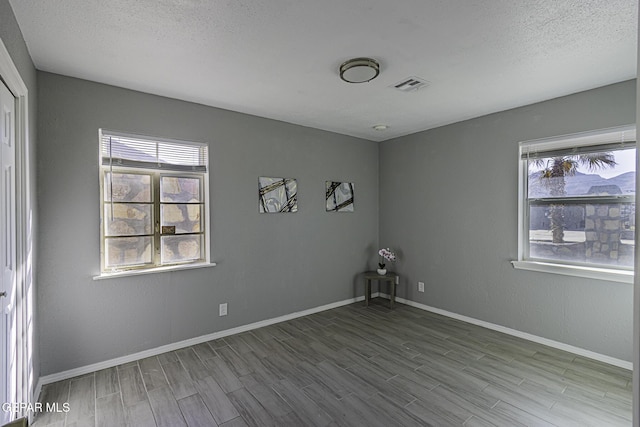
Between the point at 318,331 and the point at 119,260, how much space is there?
215 cm

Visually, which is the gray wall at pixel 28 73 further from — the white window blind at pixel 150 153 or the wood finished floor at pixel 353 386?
the wood finished floor at pixel 353 386

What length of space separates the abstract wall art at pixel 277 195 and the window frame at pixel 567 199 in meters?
2.58

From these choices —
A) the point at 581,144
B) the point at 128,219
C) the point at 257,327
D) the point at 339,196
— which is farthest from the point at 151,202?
the point at 581,144

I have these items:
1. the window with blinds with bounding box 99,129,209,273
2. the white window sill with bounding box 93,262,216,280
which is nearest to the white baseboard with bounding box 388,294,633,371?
the white window sill with bounding box 93,262,216,280

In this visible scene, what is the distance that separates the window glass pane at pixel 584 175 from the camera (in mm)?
2736

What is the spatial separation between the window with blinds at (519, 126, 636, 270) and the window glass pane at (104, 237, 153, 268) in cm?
Answer: 389

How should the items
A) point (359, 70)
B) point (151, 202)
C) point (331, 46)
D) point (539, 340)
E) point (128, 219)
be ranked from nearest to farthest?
point (331, 46), point (359, 70), point (128, 219), point (151, 202), point (539, 340)

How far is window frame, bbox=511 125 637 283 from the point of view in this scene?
2703 mm

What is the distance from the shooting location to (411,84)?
8.78 ft

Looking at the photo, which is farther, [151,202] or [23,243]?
[151,202]

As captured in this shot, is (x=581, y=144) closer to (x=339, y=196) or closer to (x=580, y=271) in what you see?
(x=580, y=271)

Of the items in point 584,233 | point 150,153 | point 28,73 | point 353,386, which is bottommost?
point 353,386

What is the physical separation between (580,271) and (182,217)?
3.91m

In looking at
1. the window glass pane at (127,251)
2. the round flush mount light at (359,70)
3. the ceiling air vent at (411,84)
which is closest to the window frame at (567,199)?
the ceiling air vent at (411,84)
